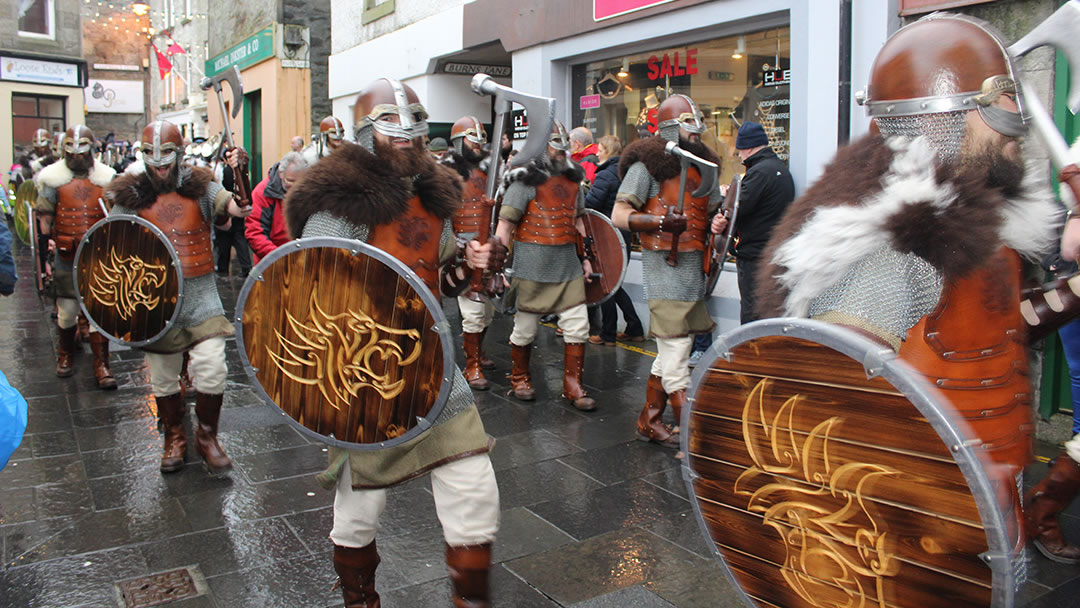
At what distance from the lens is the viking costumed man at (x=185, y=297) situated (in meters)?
4.46

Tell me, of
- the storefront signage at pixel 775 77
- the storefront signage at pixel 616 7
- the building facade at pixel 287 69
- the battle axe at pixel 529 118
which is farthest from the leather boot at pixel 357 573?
the building facade at pixel 287 69

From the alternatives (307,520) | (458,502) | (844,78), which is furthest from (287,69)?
(458,502)

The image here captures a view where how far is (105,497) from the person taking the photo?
4160mm

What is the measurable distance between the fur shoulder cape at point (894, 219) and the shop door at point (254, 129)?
17588 mm

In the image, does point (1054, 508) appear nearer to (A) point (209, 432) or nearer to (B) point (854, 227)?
(B) point (854, 227)

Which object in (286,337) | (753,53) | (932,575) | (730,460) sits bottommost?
(932,575)

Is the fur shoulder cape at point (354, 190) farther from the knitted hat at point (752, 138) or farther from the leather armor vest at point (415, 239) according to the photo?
the knitted hat at point (752, 138)

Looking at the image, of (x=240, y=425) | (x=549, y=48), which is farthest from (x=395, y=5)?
(x=240, y=425)

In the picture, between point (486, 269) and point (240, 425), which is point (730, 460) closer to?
point (486, 269)

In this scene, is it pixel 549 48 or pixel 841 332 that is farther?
pixel 549 48

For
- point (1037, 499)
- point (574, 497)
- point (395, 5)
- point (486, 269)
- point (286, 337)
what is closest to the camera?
point (286, 337)

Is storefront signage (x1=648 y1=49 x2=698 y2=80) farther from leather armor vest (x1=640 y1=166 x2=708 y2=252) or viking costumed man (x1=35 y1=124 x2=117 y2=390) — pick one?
viking costumed man (x1=35 y1=124 x2=117 y2=390)

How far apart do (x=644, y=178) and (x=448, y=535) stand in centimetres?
282

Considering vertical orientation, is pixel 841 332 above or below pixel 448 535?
above
